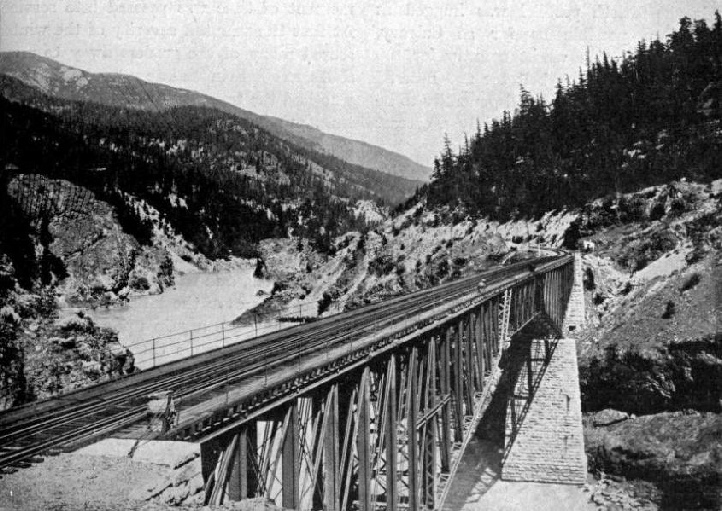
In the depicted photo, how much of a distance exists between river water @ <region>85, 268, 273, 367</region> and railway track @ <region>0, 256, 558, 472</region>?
4236cm

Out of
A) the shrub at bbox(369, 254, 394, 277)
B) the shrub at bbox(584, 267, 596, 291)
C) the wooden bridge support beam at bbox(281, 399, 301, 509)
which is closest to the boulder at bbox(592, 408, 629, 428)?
the shrub at bbox(584, 267, 596, 291)

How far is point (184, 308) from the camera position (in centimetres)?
9700

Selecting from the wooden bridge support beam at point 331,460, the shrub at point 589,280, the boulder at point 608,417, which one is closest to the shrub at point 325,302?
the shrub at point 589,280

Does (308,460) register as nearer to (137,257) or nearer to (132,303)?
(132,303)

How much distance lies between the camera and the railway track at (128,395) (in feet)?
30.8

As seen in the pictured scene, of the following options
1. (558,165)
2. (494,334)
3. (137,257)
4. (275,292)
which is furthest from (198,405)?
(137,257)

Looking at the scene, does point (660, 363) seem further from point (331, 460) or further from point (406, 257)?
point (406, 257)

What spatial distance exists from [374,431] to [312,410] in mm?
4144

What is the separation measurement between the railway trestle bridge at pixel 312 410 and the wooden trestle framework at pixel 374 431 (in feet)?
0.12

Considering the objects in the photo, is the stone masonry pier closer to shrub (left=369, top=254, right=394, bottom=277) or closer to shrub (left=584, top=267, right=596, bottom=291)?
shrub (left=584, top=267, right=596, bottom=291)

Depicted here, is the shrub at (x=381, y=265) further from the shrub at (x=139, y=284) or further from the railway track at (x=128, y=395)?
the railway track at (x=128, y=395)

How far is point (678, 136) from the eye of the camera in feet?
228

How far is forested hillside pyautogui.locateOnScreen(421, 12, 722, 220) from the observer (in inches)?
2648

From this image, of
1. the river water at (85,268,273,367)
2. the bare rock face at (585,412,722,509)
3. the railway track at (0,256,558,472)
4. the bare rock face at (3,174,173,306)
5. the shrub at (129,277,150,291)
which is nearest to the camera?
the railway track at (0,256,558,472)
